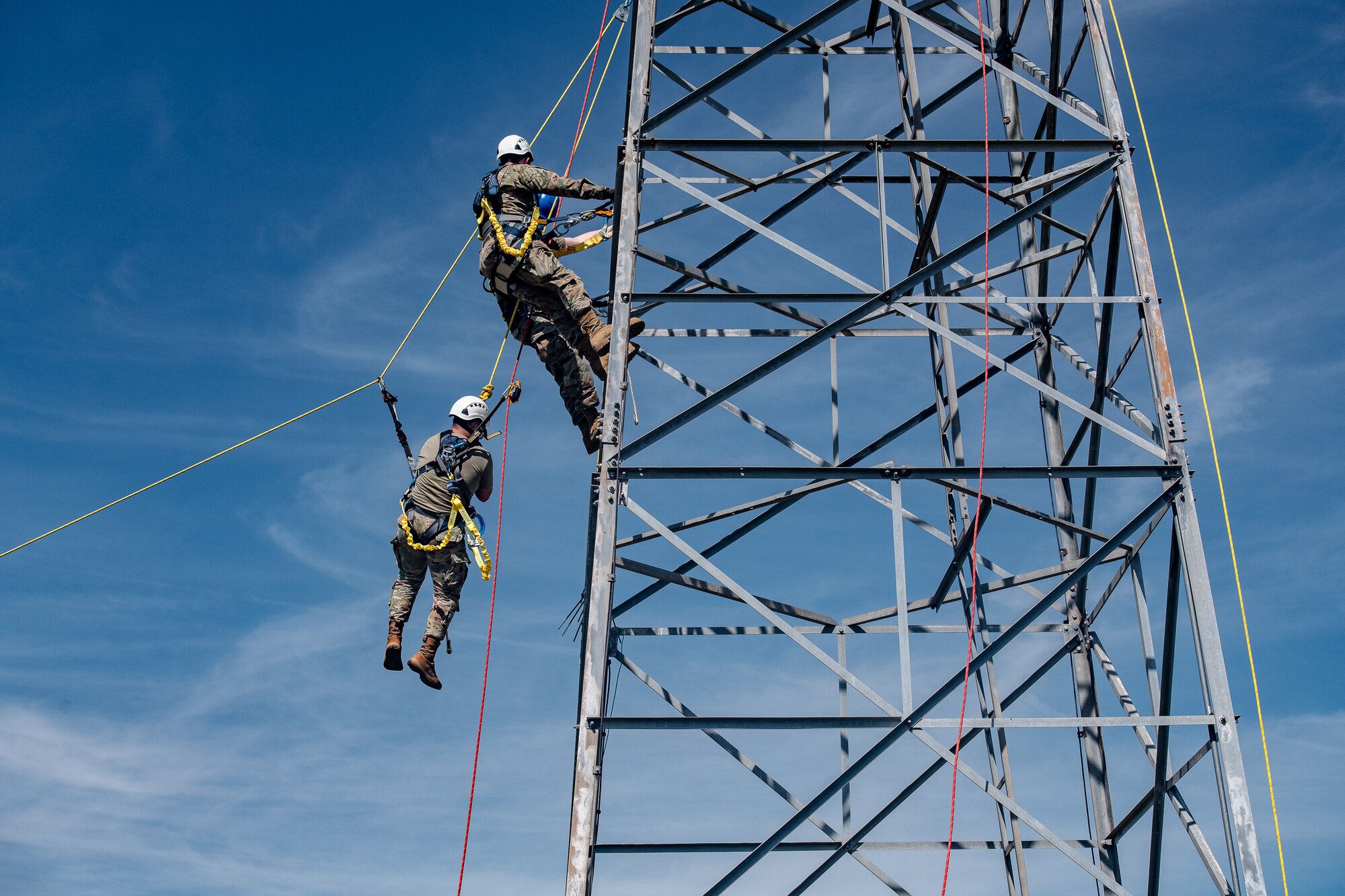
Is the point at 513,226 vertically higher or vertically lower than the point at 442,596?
higher

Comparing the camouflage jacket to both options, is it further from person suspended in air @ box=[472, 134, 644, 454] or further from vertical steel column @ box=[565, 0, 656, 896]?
vertical steel column @ box=[565, 0, 656, 896]

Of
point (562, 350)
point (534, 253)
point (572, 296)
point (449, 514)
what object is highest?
point (534, 253)

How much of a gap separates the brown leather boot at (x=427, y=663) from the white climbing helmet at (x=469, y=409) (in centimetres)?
215

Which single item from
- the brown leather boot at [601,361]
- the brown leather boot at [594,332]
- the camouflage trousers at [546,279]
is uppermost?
the camouflage trousers at [546,279]

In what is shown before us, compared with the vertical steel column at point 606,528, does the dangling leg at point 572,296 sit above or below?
above

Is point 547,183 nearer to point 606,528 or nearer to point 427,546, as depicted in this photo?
point 427,546

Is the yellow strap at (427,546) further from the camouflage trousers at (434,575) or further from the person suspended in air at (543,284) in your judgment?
the person suspended in air at (543,284)

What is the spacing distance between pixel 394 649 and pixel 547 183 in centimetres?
436

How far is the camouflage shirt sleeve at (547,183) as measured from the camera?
12.2 metres

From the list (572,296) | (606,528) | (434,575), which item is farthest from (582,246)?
(606,528)

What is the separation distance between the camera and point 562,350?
1282 centimetres

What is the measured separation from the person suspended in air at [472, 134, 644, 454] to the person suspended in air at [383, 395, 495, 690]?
111 cm

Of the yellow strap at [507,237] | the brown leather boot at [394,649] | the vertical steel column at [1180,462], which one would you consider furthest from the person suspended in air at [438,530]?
the vertical steel column at [1180,462]

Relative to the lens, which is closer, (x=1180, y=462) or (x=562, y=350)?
(x=1180, y=462)
